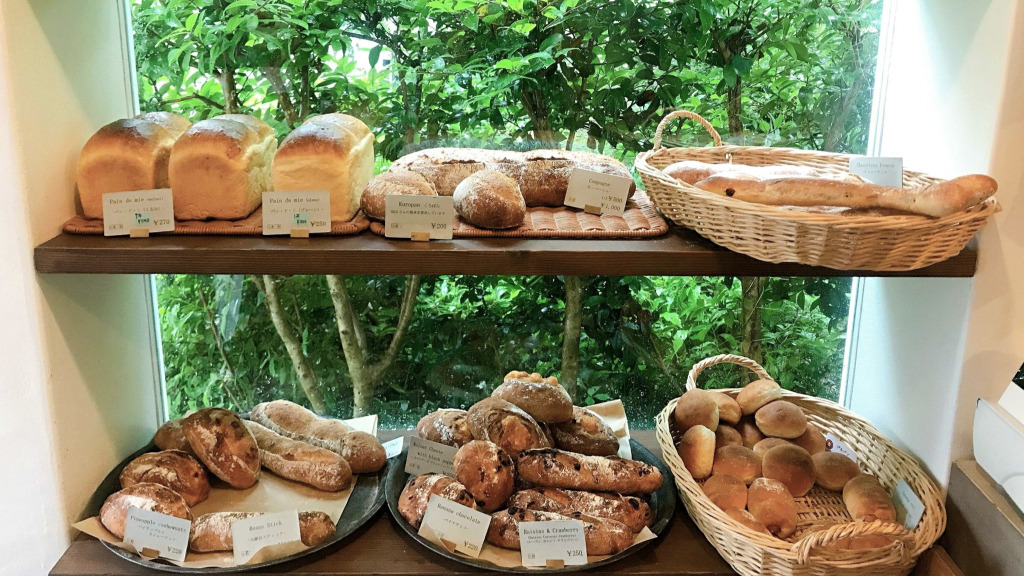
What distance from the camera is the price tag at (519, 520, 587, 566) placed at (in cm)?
154

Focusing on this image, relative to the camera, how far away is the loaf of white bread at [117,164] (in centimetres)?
163

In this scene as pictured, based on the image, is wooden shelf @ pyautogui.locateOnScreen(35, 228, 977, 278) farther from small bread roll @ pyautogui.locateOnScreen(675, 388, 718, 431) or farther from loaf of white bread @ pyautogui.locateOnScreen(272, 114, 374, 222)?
small bread roll @ pyautogui.locateOnScreen(675, 388, 718, 431)

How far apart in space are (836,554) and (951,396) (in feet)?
1.53

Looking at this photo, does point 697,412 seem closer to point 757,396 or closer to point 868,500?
point 757,396

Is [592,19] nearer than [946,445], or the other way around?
[946,445]

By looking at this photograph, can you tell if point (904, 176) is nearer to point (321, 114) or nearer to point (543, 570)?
point (543, 570)

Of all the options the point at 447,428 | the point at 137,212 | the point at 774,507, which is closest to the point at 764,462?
the point at 774,507

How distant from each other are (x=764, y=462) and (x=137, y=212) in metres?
1.44

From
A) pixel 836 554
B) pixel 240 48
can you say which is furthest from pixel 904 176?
pixel 240 48

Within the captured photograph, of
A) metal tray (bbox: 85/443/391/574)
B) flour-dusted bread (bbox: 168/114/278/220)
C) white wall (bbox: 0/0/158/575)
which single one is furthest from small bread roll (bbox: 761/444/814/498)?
white wall (bbox: 0/0/158/575)

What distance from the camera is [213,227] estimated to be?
1608mm

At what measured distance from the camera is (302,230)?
158 centimetres

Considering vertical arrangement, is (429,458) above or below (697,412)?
below

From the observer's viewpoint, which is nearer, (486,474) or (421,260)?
(421,260)
